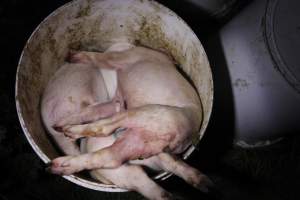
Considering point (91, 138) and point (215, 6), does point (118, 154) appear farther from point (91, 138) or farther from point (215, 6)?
point (215, 6)

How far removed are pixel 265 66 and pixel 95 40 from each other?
63 cm

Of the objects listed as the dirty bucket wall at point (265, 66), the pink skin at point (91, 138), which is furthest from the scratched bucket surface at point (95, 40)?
the dirty bucket wall at point (265, 66)

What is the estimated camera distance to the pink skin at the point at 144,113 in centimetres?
87

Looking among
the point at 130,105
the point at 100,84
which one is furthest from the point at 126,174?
the point at 100,84

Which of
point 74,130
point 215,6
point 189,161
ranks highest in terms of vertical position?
point 215,6

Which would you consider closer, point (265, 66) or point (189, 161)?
point (265, 66)

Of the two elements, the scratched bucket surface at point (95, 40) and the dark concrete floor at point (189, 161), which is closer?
the scratched bucket surface at point (95, 40)

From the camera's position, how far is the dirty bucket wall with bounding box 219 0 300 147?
1.18 m

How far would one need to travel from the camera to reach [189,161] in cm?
161

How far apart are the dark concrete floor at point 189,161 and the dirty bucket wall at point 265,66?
104 millimetres

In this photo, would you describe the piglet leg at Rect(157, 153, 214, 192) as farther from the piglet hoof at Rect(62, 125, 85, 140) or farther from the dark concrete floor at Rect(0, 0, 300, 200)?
the dark concrete floor at Rect(0, 0, 300, 200)

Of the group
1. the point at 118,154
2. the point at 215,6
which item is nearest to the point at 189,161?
the point at 215,6

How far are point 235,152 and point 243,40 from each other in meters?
0.61

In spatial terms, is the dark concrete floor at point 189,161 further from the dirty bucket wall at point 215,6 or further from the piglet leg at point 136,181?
the piglet leg at point 136,181
